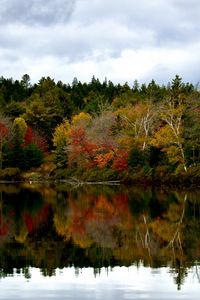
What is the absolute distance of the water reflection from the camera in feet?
63.9

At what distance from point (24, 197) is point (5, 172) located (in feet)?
108

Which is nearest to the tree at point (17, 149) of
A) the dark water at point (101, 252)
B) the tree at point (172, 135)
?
the tree at point (172, 135)

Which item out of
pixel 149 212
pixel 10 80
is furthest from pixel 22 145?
pixel 10 80

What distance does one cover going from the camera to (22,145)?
88.6 meters

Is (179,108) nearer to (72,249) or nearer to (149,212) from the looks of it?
(149,212)

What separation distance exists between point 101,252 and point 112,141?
5207 cm

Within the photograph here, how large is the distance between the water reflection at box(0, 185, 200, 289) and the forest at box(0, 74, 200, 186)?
21.1 metres

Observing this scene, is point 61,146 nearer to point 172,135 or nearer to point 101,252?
point 172,135

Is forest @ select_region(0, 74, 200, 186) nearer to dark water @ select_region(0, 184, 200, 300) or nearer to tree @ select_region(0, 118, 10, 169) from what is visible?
tree @ select_region(0, 118, 10, 169)

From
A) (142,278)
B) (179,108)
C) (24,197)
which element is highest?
(179,108)

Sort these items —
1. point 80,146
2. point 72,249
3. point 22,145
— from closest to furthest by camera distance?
point 72,249
point 80,146
point 22,145

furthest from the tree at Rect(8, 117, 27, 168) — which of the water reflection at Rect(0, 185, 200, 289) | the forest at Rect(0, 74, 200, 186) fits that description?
the water reflection at Rect(0, 185, 200, 289)

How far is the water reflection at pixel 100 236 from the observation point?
63.9 feet

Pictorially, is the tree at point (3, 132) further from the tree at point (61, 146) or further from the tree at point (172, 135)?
the tree at point (172, 135)
